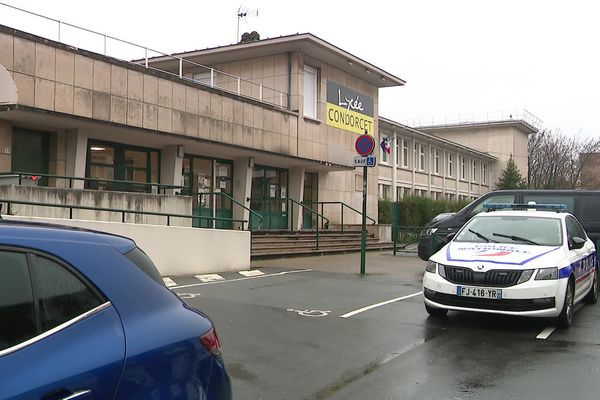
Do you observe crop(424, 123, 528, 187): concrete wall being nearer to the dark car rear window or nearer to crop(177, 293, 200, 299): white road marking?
crop(177, 293, 200, 299): white road marking

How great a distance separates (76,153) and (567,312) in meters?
12.7

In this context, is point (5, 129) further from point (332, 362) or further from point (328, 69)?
point (328, 69)

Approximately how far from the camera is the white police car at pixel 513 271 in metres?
6.97

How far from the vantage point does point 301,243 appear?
19.3m

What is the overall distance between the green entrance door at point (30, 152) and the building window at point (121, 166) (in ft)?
4.45

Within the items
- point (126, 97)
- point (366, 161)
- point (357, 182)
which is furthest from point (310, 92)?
point (366, 161)

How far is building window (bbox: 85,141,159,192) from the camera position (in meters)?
16.6

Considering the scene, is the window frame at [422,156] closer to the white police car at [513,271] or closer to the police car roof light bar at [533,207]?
the police car roof light bar at [533,207]

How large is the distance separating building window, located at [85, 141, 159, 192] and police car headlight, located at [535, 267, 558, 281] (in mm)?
11705

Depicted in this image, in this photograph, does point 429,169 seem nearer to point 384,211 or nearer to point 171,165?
point 384,211

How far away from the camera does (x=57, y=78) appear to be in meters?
14.2

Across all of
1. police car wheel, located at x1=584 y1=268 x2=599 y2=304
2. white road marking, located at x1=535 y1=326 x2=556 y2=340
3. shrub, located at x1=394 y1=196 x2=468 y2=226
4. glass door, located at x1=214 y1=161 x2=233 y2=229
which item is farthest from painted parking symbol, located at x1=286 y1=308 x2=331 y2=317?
shrub, located at x1=394 y1=196 x2=468 y2=226

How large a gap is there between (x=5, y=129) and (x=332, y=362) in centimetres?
1181

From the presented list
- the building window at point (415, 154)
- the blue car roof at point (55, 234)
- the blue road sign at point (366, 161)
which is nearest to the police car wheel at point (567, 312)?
the blue car roof at point (55, 234)
